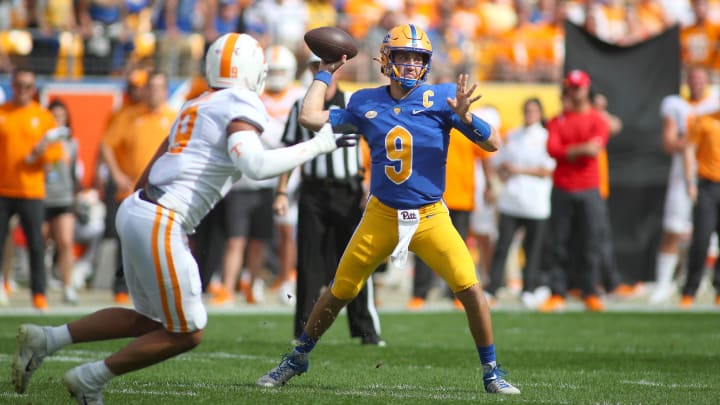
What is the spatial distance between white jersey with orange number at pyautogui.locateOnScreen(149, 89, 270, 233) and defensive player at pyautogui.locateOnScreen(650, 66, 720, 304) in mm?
7920

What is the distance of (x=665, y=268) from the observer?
12844 mm

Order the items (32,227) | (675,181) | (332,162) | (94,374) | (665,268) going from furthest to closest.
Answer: (675,181), (665,268), (32,227), (332,162), (94,374)

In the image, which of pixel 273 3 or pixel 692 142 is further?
pixel 273 3

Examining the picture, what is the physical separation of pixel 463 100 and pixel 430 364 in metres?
2.11

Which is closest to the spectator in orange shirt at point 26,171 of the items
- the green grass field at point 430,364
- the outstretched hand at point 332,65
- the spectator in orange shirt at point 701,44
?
the green grass field at point 430,364

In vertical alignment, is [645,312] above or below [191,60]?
below

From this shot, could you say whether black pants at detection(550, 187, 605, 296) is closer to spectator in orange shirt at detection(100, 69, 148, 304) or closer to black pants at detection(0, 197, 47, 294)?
spectator in orange shirt at detection(100, 69, 148, 304)

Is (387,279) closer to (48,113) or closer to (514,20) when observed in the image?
(48,113)

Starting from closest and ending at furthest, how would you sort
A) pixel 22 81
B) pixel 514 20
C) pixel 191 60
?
pixel 22 81 < pixel 191 60 < pixel 514 20

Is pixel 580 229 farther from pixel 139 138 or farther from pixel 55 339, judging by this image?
pixel 55 339

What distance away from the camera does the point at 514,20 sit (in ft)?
62.5

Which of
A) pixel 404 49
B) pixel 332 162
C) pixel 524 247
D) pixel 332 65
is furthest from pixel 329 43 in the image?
pixel 524 247

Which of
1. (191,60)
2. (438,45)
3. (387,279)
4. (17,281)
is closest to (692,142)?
(387,279)

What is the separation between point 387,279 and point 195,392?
8864 millimetres
